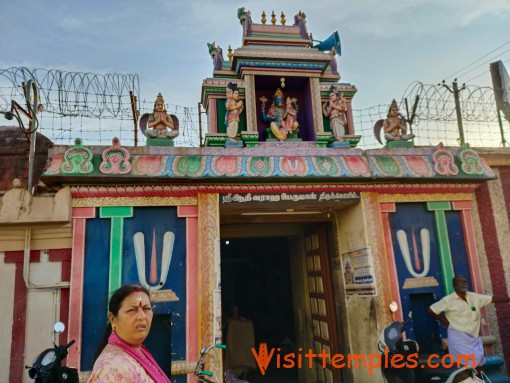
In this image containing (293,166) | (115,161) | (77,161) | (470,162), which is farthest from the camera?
(470,162)

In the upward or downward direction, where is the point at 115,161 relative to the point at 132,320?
upward

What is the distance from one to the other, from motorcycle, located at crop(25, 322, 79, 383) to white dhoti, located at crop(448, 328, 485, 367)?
5.00 m

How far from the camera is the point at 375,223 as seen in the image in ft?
21.2

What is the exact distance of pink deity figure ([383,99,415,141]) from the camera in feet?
24.4

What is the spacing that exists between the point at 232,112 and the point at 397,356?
508 cm

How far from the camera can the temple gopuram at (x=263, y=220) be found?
5.54 metres

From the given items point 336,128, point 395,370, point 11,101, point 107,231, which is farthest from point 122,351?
point 336,128

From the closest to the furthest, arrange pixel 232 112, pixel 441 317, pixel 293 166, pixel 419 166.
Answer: pixel 441 317 < pixel 293 166 < pixel 419 166 < pixel 232 112

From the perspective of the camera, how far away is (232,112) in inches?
289

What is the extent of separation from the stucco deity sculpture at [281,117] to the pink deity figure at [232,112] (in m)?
0.77

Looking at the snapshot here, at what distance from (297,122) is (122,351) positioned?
6702 millimetres

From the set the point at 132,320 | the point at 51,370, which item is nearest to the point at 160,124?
the point at 51,370

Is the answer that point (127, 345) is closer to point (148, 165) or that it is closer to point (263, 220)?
point (148, 165)

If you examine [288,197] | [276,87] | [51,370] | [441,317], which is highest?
[276,87]
